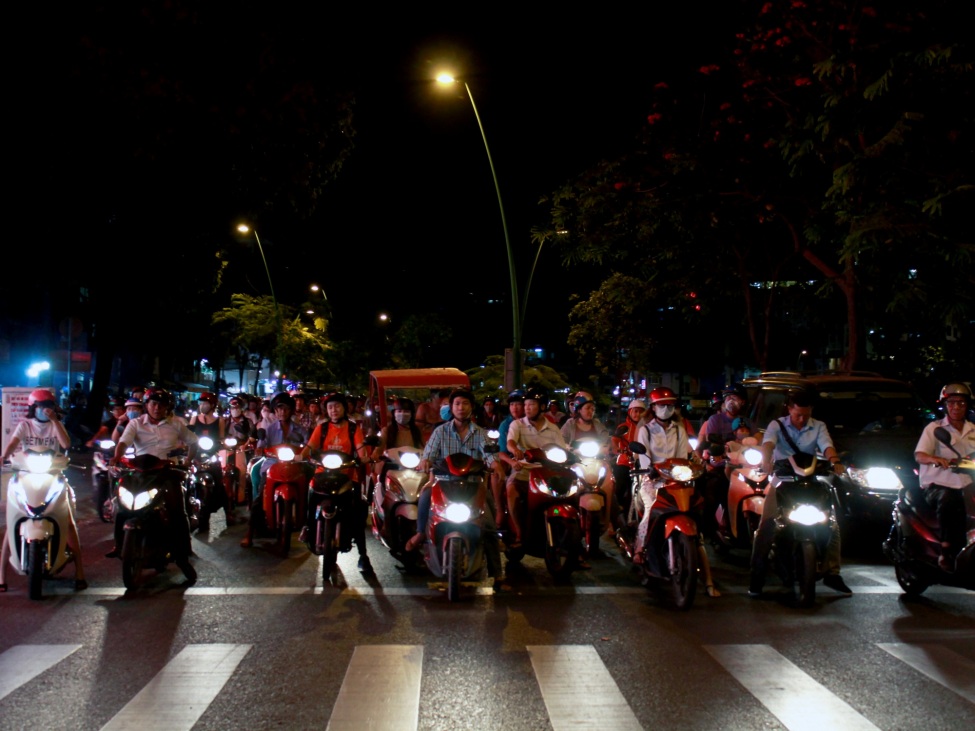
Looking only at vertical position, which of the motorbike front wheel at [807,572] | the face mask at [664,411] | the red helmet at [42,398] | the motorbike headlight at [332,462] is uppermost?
the red helmet at [42,398]

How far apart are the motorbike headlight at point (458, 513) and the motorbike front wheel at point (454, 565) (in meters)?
0.18

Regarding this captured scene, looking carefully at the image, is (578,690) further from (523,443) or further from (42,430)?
(42,430)

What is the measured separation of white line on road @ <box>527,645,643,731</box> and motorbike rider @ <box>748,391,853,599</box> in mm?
2534

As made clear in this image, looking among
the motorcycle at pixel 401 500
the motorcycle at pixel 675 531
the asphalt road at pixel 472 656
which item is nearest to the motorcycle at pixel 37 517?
the asphalt road at pixel 472 656

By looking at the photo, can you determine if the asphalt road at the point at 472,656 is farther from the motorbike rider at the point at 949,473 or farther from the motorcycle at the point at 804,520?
the motorbike rider at the point at 949,473

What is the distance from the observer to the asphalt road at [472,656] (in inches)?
221

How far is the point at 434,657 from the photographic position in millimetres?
6859

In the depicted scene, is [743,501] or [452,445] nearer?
[452,445]

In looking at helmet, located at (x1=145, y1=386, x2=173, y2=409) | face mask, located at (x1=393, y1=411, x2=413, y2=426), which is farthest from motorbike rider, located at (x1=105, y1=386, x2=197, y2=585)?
face mask, located at (x1=393, y1=411, x2=413, y2=426)

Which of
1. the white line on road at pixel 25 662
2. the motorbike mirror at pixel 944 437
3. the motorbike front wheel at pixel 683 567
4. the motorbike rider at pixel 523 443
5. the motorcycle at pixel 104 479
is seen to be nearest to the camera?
the white line on road at pixel 25 662

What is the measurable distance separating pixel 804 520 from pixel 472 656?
3375 millimetres

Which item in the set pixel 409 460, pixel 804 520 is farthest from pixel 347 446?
pixel 804 520

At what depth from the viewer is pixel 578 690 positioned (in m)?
6.07

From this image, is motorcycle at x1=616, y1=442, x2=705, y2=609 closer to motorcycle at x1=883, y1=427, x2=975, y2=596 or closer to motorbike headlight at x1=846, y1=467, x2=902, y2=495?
motorcycle at x1=883, y1=427, x2=975, y2=596
